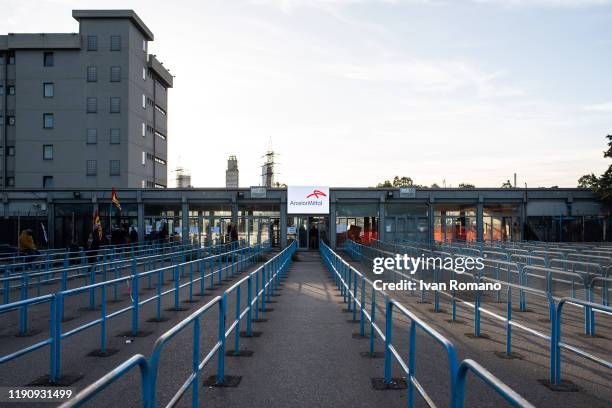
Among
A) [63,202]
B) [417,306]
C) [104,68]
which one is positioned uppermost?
[104,68]

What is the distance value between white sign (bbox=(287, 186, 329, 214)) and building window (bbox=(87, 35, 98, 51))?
88.5ft

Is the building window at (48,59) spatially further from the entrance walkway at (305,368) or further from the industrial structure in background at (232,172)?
the industrial structure in background at (232,172)

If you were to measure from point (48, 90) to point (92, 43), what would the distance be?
6.00 meters

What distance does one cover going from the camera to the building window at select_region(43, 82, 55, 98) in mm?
51875

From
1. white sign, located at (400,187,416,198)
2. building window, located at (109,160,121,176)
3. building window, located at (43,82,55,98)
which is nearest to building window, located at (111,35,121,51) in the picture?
building window, located at (43,82,55,98)

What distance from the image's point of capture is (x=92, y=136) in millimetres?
51750

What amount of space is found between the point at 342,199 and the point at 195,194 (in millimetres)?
9941

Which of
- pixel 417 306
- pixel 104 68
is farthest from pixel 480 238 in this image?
pixel 104 68

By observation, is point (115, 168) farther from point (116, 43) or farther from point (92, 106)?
point (116, 43)

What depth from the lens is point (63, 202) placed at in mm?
38156

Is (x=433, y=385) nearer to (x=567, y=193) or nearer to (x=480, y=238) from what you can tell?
(x=480, y=238)

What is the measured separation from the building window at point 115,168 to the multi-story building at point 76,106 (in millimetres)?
35

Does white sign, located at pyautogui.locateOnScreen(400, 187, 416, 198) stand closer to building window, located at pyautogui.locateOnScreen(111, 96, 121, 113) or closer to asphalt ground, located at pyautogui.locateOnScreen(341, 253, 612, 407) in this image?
asphalt ground, located at pyautogui.locateOnScreen(341, 253, 612, 407)

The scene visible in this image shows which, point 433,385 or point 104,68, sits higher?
point 104,68
